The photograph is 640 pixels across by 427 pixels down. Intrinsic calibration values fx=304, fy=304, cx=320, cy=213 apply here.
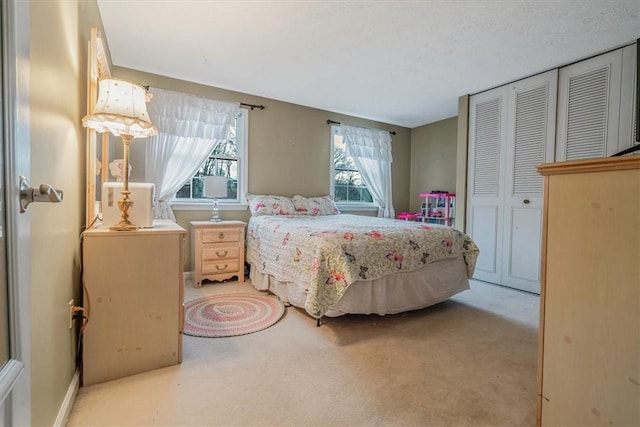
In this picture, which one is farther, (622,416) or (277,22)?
(277,22)

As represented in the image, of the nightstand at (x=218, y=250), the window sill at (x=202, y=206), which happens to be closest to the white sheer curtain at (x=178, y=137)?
the window sill at (x=202, y=206)

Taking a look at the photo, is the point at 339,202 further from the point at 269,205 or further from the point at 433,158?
the point at 433,158

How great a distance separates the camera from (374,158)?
4.96m

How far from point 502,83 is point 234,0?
298 centimetres

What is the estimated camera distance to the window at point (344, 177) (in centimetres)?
469

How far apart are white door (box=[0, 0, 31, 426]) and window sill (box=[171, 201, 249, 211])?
3.07m

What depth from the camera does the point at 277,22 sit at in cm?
234

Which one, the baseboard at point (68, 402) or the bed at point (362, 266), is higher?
the bed at point (362, 266)

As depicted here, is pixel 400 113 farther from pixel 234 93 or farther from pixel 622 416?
pixel 622 416

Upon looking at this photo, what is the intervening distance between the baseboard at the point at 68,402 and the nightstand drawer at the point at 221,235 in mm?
1794

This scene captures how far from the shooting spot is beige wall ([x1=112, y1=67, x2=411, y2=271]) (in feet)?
11.7

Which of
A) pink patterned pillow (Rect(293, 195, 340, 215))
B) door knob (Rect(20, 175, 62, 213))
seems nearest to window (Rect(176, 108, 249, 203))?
pink patterned pillow (Rect(293, 195, 340, 215))

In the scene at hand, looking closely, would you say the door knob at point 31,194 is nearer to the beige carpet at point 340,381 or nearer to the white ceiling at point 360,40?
the beige carpet at point 340,381

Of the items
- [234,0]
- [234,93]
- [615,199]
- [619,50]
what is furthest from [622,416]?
[234,93]
